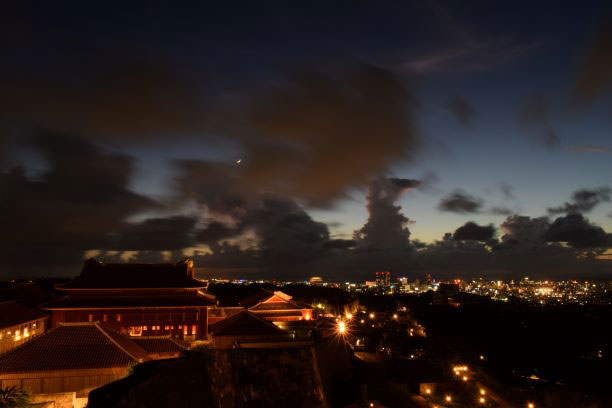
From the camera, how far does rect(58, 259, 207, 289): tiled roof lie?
131 ft

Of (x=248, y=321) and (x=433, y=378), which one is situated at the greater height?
(x=248, y=321)

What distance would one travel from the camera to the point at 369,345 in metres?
43.4

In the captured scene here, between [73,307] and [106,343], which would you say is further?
[73,307]

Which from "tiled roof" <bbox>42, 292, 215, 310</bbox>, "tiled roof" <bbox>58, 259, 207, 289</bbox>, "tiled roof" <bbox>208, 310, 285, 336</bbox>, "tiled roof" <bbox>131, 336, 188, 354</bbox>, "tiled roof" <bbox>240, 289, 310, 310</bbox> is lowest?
"tiled roof" <bbox>131, 336, 188, 354</bbox>

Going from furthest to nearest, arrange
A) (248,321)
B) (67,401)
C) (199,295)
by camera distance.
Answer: (199,295) < (248,321) < (67,401)

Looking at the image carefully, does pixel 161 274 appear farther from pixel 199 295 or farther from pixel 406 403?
pixel 406 403

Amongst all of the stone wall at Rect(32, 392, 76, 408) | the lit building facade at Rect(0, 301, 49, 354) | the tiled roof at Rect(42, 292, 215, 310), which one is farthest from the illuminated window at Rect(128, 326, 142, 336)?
the stone wall at Rect(32, 392, 76, 408)

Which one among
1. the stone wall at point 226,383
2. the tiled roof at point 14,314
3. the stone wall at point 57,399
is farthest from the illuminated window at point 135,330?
the stone wall at point 226,383

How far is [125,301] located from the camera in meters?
38.8

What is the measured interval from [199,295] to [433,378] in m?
22.0

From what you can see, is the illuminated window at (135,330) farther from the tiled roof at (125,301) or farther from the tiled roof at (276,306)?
the tiled roof at (276,306)

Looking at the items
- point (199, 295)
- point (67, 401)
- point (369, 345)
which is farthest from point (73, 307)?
point (369, 345)

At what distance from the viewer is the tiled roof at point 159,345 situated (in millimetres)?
29767

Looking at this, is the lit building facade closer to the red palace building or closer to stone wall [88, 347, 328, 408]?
the red palace building
